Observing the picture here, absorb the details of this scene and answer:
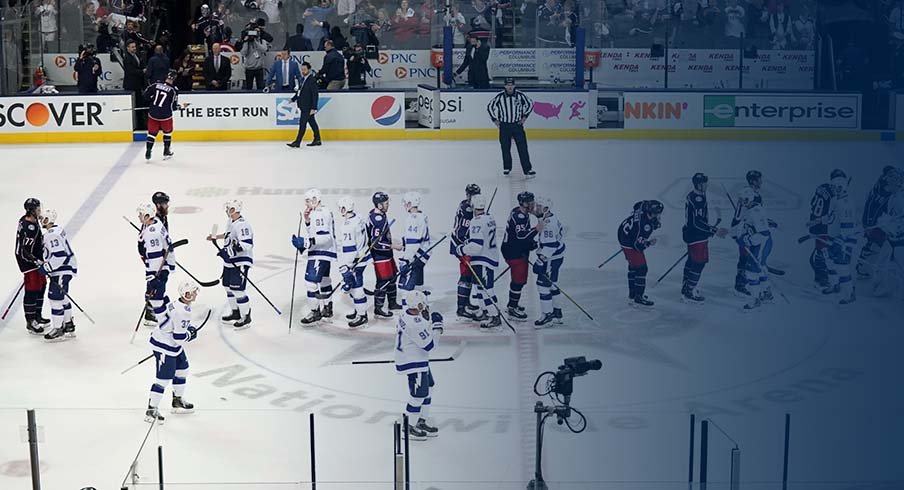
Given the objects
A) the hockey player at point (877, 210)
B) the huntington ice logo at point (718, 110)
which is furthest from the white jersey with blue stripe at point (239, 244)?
the huntington ice logo at point (718, 110)

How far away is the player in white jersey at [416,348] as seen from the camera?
1117cm

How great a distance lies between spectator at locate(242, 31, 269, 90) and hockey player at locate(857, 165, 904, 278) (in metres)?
13.4

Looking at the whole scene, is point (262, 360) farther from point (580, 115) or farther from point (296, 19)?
point (296, 19)

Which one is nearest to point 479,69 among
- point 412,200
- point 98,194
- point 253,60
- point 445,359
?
point 253,60

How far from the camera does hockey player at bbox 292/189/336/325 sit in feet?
47.4

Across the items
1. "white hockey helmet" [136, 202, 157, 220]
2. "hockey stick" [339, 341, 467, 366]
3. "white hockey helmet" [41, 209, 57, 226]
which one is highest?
"white hockey helmet" [136, 202, 157, 220]

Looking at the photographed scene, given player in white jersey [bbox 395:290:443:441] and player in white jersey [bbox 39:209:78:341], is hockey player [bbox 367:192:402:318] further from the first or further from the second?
player in white jersey [bbox 395:290:443:441]

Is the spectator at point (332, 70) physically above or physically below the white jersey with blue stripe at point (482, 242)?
above

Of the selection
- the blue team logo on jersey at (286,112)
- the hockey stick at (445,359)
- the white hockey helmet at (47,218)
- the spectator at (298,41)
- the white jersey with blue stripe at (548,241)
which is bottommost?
the hockey stick at (445,359)

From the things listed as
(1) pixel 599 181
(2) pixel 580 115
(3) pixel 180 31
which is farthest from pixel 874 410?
(3) pixel 180 31

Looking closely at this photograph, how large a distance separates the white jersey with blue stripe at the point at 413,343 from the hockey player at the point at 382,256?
3107 millimetres

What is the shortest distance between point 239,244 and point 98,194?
6855 mm

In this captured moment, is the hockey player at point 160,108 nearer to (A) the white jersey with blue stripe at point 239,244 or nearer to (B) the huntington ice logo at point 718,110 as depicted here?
(B) the huntington ice logo at point 718,110

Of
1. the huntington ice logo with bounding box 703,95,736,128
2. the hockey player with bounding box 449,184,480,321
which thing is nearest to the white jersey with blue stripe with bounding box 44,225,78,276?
the hockey player with bounding box 449,184,480,321
